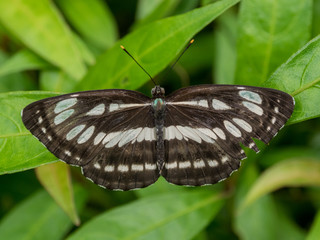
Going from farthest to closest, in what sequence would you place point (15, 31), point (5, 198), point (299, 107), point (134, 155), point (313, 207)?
point (5, 198), point (313, 207), point (15, 31), point (134, 155), point (299, 107)

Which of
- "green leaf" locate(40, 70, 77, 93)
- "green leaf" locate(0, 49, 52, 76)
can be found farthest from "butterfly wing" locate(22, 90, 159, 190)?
"green leaf" locate(0, 49, 52, 76)

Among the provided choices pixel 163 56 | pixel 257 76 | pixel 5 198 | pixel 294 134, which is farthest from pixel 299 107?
pixel 5 198

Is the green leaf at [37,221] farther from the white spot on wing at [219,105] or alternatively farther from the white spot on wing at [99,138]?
the white spot on wing at [219,105]

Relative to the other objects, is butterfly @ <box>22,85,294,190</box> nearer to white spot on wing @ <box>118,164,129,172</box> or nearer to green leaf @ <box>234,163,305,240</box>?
white spot on wing @ <box>118,164,129,172</box>

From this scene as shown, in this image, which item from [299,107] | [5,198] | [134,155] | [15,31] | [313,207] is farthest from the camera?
[5,198]

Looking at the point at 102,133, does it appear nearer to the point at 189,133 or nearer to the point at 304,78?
the point at 189,133

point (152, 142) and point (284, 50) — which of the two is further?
point (152, 142)

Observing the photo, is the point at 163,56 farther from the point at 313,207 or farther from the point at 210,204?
the point at 313,207

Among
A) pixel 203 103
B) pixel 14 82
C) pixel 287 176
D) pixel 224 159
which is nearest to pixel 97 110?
pixel 203 103
